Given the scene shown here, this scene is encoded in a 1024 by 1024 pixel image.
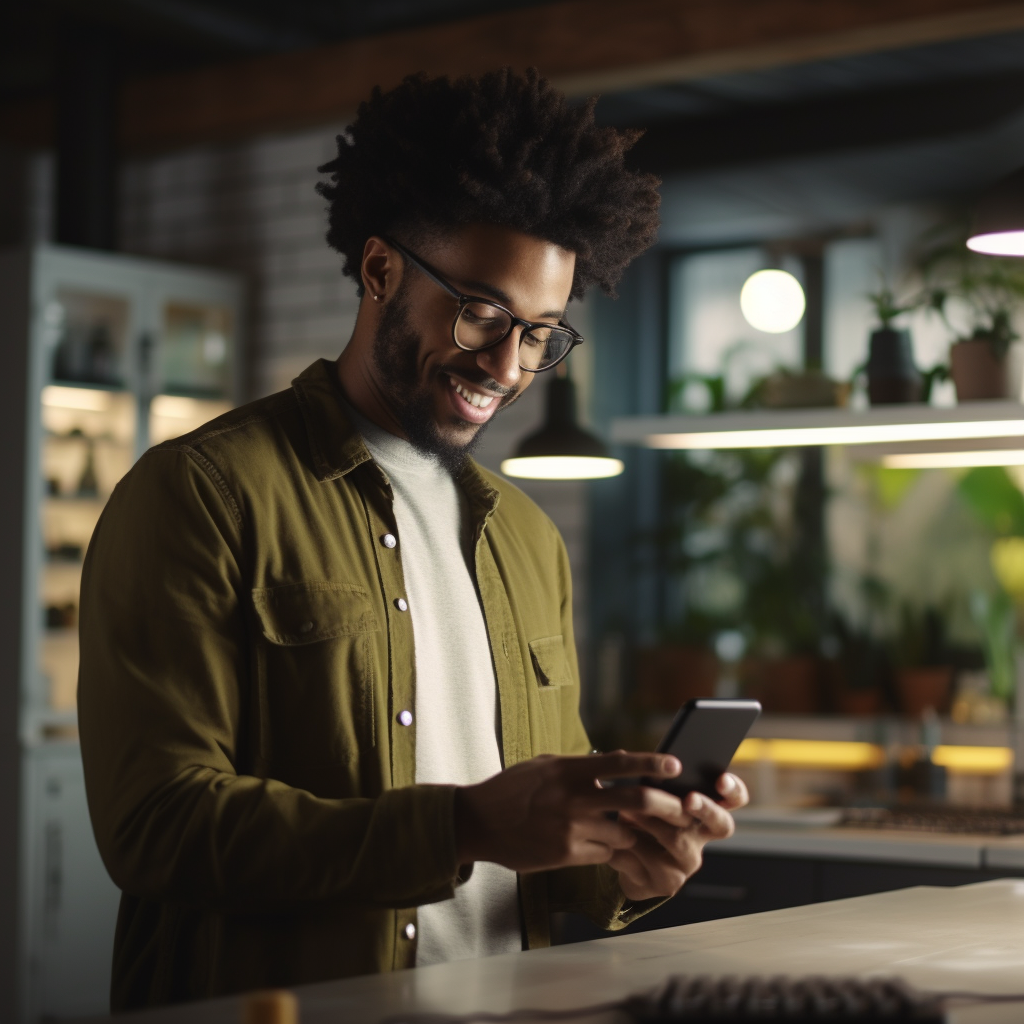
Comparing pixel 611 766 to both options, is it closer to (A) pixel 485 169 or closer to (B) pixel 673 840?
(B) pixel 673 840

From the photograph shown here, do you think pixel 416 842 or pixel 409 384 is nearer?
pixel 416 842

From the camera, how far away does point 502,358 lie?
1745 millimetres

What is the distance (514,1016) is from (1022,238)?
175 centimetres

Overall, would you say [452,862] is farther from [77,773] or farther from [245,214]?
[245,214]

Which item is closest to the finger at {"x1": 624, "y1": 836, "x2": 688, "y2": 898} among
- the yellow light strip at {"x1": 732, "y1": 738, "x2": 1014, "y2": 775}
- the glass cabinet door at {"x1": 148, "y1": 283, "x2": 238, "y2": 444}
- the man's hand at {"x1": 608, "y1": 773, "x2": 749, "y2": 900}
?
the man's hand at {"x1": 608, "y1": 773, "x2": 749, "y2": 900}

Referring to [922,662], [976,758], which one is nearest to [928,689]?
[922,662]

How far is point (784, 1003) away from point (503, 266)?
0.95m

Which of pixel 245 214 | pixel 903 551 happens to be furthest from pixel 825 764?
pixel 245 214

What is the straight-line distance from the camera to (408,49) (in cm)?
471

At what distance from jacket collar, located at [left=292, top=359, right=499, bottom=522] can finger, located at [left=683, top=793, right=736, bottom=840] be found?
22.8 inches

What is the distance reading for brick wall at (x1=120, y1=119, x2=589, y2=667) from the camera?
5.27 meters

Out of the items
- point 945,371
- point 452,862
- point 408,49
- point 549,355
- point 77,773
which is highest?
point 408,49

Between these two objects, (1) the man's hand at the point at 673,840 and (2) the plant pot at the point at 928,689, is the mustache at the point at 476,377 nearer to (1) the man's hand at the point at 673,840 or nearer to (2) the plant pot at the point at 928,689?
(1) the man's hand at the point at 673,840

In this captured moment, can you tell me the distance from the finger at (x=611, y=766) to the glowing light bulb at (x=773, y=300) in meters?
2.30
